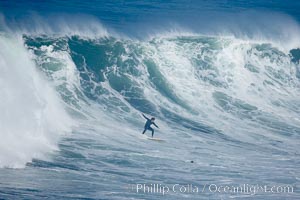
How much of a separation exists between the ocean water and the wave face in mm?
52

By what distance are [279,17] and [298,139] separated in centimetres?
1687

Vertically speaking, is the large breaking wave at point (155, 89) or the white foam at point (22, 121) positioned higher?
the large breaking wave at point (155, 89)

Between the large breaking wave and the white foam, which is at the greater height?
the large breaking wave

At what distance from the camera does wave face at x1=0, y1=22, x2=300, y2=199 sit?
13.4 m

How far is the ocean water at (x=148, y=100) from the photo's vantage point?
41.9ft

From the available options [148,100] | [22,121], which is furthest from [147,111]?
[22,121]

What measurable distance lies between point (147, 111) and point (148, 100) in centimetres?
102

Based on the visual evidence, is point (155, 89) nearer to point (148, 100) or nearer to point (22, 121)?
point (148, 100)

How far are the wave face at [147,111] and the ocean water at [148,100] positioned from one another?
5 centimetres

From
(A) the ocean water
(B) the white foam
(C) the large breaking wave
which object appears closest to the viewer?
(A) the ocean water

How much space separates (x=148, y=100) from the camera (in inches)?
878

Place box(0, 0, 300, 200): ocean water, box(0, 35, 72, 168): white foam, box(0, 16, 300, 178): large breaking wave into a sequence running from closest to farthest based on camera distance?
box(0, 0, 300, 200): ocean water < box(0, 35, 72, 168): white foam < box(0, 16, 300, 178): large breaking wave

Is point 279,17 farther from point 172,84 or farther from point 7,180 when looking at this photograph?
point 7,180

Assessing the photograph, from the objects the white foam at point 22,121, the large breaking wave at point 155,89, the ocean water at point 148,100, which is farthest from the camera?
the large breaking wave at point 155,89
